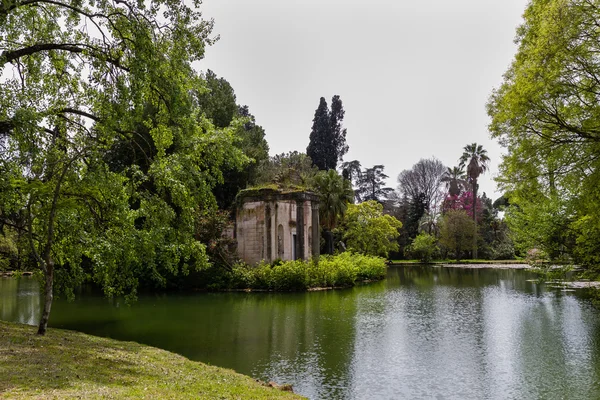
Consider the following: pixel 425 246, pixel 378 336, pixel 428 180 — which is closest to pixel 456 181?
pixel 428 180

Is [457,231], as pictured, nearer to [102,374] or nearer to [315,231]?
[315,231]

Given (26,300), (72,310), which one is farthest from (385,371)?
(26,300)

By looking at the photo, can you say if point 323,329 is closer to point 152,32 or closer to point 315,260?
point 152,32

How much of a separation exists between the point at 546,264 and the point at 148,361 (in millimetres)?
16588

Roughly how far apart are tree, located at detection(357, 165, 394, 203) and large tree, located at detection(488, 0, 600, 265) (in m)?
67.8

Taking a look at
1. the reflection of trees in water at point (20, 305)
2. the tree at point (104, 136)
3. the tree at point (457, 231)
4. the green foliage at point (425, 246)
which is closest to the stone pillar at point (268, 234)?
the reflection of trees in water at point (20, 305)

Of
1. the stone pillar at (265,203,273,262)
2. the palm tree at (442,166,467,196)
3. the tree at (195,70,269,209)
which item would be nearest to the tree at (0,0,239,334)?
the stone pillar at (265,203,273,262)

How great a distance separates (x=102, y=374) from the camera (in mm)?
7414

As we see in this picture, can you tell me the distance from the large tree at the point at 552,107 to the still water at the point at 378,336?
13.2 ft

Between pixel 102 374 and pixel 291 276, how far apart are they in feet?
65.2

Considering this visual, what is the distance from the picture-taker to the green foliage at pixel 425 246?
54.7 m

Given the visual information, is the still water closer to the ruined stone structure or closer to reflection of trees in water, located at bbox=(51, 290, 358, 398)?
reflection of trees in water, located at bbox=(51, 290, 358, 398)

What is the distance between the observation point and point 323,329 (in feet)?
50.2

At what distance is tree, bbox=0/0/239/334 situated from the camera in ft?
33.6
